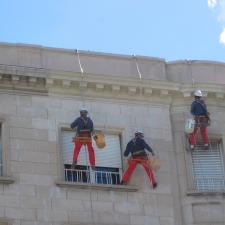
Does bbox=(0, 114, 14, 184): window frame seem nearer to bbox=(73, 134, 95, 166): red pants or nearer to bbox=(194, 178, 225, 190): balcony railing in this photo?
bbox=(73, 134, 95, 166): red pants

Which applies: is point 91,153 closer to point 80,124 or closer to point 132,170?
point 80,124

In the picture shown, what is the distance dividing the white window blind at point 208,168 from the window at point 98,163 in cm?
A: 258

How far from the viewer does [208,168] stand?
30.8 metres

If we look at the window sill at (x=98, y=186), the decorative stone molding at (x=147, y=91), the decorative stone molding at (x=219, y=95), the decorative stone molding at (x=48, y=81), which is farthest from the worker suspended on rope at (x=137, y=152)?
the decorative stone molding at (x=219, y=95)

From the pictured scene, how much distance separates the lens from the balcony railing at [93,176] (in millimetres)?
29141

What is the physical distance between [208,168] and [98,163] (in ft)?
12.3

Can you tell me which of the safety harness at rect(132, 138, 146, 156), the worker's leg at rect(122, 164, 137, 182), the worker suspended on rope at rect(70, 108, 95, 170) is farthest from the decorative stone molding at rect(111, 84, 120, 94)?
the worker's leg at rect(122, 164, 137, 182)

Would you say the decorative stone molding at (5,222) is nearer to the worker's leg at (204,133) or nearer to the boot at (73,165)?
the boot at (73,165)

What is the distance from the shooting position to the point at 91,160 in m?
29.1

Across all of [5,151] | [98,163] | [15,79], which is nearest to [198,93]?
[98,163]

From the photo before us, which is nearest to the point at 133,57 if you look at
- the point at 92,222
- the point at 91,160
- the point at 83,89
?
the point at 83,89

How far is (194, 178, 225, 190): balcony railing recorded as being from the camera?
30.3 meters

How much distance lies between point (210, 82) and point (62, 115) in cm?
557

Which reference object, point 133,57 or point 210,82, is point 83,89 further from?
point 210,82
